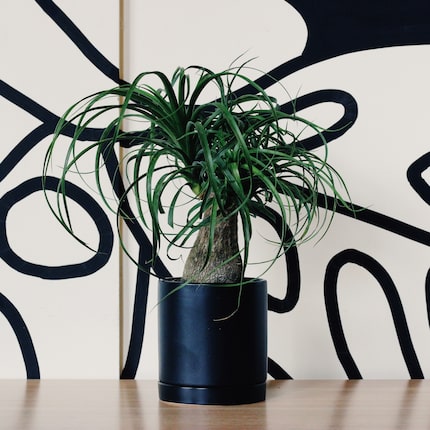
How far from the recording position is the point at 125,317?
1.20 m

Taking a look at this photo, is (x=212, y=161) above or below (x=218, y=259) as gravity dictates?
above

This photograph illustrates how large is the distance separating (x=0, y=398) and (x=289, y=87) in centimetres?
Answer: 67

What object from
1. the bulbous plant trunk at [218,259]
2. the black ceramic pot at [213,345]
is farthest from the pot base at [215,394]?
the bulbous plant trunk at [218,259]

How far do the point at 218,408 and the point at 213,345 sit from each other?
8 cm

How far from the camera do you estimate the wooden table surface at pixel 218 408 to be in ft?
2.88

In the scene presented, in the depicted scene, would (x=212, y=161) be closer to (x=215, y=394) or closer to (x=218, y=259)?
(x=218, y=259)

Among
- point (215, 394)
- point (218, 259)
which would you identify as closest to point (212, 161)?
point (218, 259)

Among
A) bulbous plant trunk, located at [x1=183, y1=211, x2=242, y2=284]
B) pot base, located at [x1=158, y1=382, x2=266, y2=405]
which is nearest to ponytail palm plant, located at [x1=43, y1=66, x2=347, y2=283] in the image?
bulbous plant trunk, located at [x1=183, y1=211, x2=242, y2=284]

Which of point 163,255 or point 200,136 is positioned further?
point 163,255

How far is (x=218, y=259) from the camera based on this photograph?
983 mm

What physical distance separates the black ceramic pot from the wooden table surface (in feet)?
0.07

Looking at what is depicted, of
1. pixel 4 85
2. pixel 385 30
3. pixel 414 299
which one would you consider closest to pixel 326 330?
pixel 414 299

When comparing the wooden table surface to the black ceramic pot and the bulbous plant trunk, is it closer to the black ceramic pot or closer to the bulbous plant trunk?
the black ceramic pot

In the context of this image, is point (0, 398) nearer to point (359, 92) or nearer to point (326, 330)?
point (326, 330)
